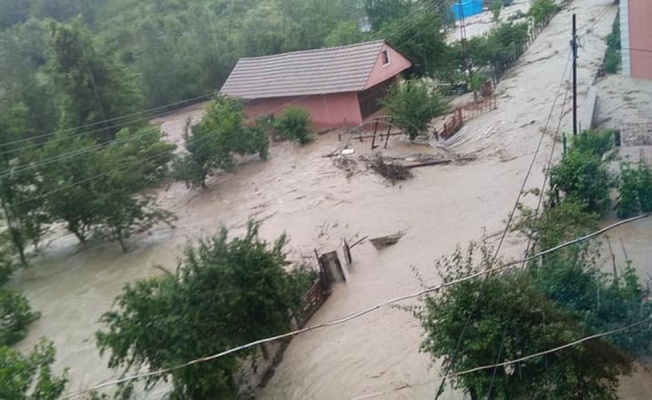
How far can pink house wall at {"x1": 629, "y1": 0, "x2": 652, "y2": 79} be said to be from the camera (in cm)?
1941

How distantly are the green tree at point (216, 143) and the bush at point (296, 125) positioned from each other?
42.4 inches

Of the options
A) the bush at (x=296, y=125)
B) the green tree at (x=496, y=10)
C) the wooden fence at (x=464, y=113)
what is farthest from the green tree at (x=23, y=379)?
the green tree at (x=496, y=10)

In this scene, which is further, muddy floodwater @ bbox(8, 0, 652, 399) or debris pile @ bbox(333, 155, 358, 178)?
debris pile @ bbox(333, 155, 358, 178)

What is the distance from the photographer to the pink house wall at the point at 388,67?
25.7 meters

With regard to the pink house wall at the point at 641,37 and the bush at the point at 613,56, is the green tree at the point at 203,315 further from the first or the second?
the bush at the point at 613,56

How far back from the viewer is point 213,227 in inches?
740

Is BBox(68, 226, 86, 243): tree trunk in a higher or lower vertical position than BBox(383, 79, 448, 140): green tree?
lower

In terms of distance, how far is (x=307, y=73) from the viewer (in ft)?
89.0

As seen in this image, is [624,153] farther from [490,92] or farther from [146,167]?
[146,167]

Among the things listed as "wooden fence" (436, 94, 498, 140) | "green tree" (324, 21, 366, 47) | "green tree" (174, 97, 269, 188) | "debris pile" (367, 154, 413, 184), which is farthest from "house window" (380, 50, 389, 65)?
"debris pile" (367, 154, 413, 184)

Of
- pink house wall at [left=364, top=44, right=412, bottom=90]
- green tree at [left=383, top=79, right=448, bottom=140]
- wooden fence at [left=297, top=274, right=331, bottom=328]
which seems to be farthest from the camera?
pink house wall at [left=364, top=44, right=412, bottom=90]

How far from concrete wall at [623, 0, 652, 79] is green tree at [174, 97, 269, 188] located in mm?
13039

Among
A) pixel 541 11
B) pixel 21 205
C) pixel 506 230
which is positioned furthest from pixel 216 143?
pixel 541 11

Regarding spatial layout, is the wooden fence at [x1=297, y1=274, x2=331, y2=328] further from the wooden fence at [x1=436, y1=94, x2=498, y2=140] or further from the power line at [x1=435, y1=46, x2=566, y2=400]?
the wooden fence at [x1=436, y1=94, x2=498, y2=140]
